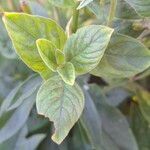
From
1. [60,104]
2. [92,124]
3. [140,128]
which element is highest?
[60,104]

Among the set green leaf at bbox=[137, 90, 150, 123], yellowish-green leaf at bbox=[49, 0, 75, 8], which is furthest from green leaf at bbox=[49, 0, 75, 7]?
green leaf at bbox=[137, 90, 150, 123]

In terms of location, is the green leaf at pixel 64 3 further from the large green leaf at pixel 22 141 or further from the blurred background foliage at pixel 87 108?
the large green leaf at pixel 22 141

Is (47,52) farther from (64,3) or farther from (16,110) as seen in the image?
(16,110)

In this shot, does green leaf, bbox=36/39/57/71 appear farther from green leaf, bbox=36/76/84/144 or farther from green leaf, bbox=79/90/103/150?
green leaf, bbox=79/90/103/150

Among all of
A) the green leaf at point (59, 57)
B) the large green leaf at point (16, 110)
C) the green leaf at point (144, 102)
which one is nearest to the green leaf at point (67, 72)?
the green leaf at point (59, 57)

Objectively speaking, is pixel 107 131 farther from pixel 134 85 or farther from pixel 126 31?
pixel 126 31

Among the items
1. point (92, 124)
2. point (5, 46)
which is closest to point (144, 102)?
point (92, 124)
